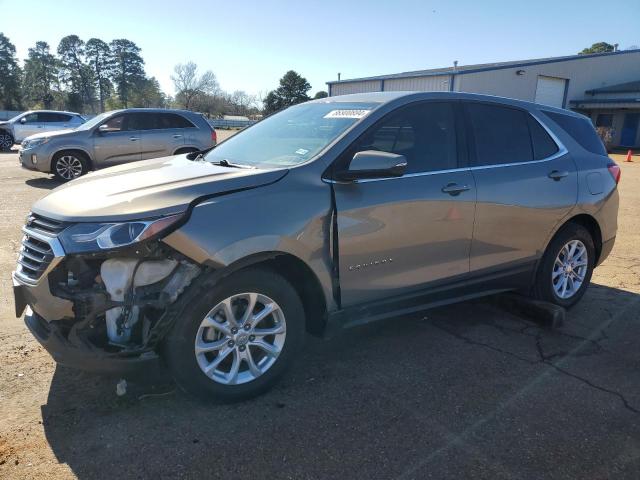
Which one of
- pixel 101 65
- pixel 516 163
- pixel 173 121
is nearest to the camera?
pixel 516 163

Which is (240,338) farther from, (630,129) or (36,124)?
(630,129)

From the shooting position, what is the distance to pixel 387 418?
9.52ft

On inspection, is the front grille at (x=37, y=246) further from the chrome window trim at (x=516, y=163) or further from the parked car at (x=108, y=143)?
the parked car at (x=108, y=143)

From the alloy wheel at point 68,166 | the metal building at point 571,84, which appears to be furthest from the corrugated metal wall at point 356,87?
the alloy wheel at point 68,166

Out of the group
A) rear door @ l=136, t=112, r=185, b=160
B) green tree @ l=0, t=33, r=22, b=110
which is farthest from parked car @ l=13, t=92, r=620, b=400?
green tree @ l=0, t=33, r=22, b=110

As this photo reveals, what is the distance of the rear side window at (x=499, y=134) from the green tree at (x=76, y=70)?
91.4m

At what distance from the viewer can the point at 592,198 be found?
15.1 feet

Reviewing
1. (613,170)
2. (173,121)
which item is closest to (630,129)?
(173,121)

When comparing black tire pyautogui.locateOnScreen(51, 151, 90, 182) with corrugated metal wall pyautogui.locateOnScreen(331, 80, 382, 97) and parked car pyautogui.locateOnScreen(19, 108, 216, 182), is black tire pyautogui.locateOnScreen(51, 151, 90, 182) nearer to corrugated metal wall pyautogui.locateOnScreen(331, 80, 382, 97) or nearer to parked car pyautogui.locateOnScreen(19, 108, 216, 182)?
parked car pyautogui.locateOnScreen(19, 108, 216, 182)

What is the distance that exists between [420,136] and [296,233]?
136cm

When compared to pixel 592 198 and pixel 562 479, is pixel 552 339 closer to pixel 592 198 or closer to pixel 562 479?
pixel 592 198

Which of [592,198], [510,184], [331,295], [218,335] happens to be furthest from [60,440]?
[592,198]

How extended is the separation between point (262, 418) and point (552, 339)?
257cm

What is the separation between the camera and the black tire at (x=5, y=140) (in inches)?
818
